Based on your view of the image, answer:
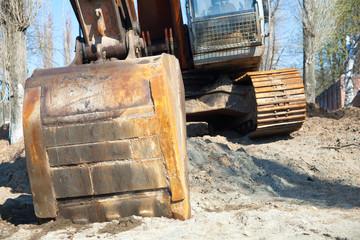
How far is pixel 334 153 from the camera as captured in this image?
19.6ft

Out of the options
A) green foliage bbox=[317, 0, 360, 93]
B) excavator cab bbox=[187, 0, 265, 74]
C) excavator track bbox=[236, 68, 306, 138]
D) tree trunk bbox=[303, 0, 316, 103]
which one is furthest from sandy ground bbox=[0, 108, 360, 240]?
green foliage bbox=[317, 0, 360, 93]

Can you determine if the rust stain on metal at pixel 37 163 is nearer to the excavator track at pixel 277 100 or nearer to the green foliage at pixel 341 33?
the excavator track at pixel 277 100

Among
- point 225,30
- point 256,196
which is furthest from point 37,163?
point 225,30

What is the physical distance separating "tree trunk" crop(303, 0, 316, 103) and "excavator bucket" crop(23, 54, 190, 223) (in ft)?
37.2

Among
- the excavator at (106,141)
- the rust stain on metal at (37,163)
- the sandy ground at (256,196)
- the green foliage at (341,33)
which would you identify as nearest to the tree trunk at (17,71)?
the sandy ground at (256,196)

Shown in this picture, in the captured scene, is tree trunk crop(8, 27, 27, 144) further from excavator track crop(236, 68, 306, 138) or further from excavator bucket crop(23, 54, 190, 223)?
excavator bucket crop(23, 54, 190, 223)

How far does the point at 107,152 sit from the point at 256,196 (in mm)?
1890

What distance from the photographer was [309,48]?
13711 millimetres

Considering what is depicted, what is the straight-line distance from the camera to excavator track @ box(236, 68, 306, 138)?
6457 mm

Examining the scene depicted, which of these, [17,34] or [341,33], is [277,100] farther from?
[341,33]

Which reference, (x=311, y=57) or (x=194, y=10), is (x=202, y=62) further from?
(x=311, y=57)

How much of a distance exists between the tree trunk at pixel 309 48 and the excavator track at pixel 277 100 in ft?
22.4

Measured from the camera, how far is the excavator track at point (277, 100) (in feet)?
21.2

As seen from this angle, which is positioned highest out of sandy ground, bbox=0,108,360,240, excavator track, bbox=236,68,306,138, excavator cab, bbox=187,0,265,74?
excavator cab, bbox=187,0,265,74
